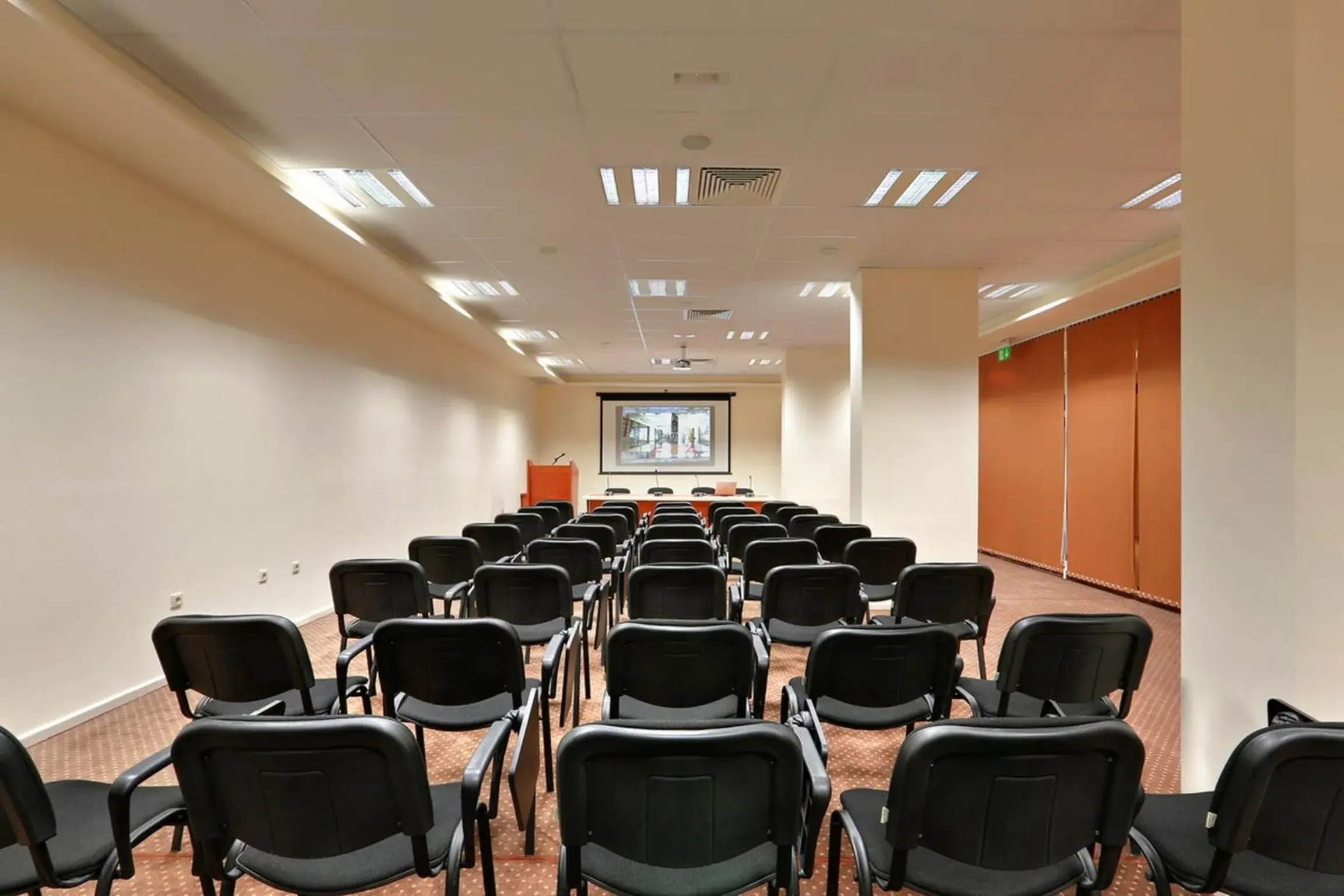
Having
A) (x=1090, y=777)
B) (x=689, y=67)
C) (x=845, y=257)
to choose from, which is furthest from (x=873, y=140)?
(x=1090, y=777)

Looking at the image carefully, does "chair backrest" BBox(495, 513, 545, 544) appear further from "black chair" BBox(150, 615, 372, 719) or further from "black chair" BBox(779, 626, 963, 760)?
"black chair" BBox(779, 626, 963, 760)

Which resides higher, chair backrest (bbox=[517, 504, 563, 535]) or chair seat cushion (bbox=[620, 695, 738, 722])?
chair backrest (bbox=[517, 504, 563, 535])

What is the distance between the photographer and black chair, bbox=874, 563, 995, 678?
345 cm

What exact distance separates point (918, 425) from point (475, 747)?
5361 millimetres

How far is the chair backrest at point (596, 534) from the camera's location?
214 inches

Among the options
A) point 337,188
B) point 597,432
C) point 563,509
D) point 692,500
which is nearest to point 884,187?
Result: point 337,188

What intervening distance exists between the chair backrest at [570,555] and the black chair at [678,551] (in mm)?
370

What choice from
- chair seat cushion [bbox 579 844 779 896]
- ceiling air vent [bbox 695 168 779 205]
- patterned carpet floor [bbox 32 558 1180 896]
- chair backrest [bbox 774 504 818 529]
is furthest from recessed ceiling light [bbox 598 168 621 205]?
chair seat cushion [bbox 579 844 779 896]

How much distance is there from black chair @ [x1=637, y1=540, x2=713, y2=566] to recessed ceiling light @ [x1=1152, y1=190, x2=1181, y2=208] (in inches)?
175

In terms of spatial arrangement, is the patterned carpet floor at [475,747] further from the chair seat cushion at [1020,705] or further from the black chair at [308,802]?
the black chair at [308,802]

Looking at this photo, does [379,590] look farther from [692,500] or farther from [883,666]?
[692,500]

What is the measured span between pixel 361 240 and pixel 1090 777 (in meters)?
6.01

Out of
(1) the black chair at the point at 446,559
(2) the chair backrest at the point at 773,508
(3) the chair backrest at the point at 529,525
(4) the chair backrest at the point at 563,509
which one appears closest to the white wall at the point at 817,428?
(2) the chair backrest at the point at 773,508

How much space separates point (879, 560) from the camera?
4488 millimetres
